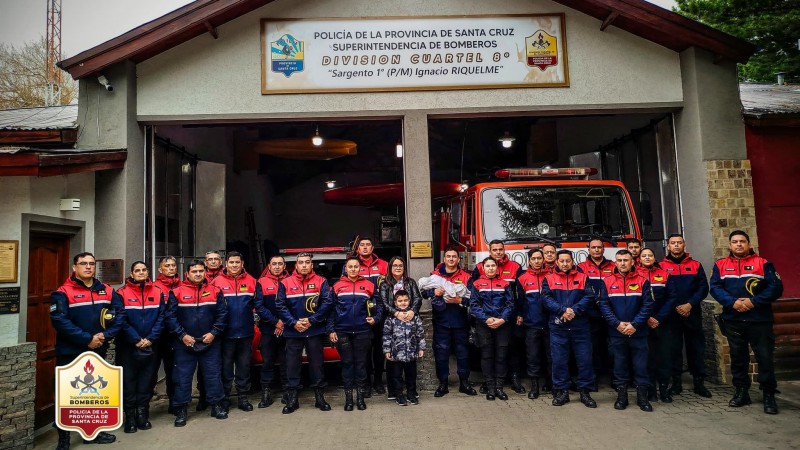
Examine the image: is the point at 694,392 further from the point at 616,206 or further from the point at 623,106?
the point at 623,106

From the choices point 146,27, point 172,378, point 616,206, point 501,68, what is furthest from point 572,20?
point 172,378

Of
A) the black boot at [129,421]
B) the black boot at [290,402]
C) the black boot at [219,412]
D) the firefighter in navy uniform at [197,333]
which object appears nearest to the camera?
the black boot at [129,421]

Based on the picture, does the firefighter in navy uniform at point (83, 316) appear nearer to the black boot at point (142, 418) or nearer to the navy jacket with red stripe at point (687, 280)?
the black boot at point (142, 418)

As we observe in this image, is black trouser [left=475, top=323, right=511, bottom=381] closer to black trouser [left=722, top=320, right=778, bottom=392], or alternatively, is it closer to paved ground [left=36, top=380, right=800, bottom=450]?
paved ground [left=36, top=380, right=800, bottom=450]

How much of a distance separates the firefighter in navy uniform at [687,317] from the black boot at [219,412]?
5.48 metres

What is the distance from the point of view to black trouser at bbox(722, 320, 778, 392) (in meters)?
6.12

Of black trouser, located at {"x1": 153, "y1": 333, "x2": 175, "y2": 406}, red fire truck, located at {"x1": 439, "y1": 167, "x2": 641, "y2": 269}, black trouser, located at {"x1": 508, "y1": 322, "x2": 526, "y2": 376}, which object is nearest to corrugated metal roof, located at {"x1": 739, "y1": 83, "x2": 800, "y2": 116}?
red fire truck, located at {"x1": 439, "y1": 167, "x2": 641, "y2": 269}

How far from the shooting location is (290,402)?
6.46m

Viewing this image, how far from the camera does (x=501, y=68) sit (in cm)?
823

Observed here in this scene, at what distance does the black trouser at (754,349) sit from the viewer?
612 cm

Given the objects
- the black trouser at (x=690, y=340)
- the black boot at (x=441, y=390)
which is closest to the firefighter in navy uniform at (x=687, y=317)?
the black trouser at (x=690, y=340)

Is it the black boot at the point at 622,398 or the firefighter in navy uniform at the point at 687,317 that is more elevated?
the firefighter in navy uniform at the point at 687,317

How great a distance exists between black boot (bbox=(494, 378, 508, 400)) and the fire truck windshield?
193 centimetres

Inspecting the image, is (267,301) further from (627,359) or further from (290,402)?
(627,359)
